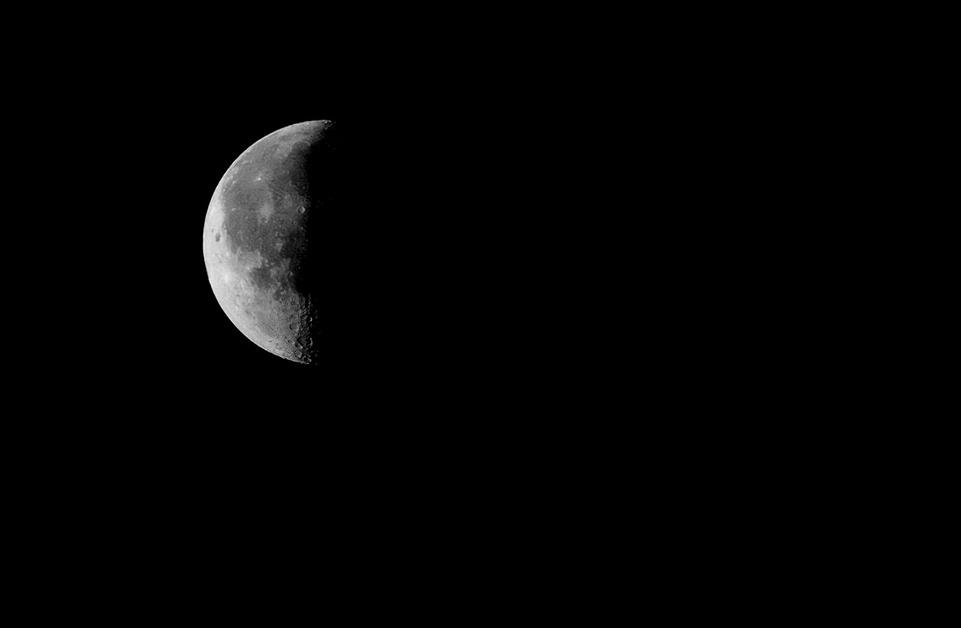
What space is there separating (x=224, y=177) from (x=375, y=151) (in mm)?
1043

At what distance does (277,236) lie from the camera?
3.42 meters

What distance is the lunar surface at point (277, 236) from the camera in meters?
3.40

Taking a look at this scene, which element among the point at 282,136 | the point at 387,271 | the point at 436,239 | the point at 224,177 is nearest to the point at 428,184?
the point at 436,239

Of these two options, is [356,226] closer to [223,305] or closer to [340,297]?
[340,297]

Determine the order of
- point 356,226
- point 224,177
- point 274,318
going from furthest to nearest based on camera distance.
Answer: point 224,177
point 274,318
point 356,226

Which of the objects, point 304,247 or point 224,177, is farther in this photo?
point 224,177

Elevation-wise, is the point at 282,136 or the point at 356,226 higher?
the point at 282,136

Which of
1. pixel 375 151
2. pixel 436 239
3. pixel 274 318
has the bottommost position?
pixel 274 318

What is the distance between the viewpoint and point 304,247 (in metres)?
3.38

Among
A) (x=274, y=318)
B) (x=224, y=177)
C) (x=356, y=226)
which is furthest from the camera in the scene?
(x=224, y=177)

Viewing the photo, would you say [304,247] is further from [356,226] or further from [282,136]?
[282,136]

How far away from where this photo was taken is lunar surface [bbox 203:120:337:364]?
340cm

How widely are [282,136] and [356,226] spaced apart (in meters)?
0.87

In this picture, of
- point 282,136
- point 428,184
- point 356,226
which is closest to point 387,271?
point 356,226
